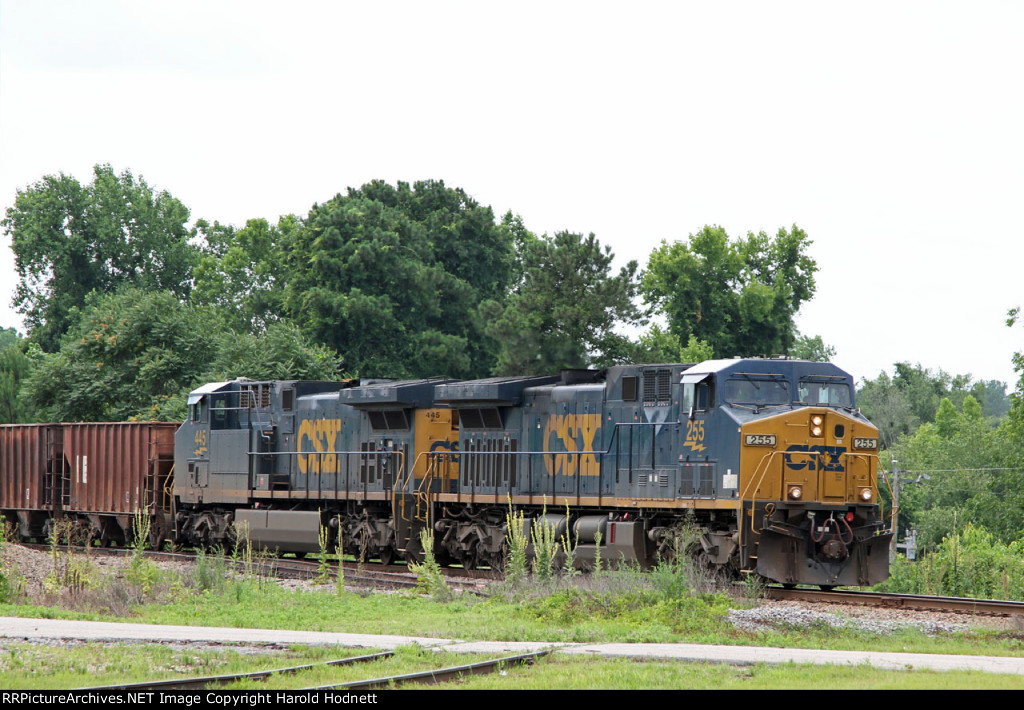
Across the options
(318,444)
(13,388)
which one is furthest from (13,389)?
(318,444)

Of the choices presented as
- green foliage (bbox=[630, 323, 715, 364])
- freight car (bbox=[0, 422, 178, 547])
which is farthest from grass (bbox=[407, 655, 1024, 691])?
green foliage (bbox=[630, 323, 715, 364])

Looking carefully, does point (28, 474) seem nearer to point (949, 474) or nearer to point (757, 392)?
point (757, 392)

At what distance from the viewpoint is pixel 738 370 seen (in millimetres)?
17734

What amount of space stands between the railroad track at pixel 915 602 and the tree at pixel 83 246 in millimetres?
54652

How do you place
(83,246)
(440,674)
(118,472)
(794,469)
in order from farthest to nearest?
(83,246) < (118,472) < (794,469) < (440,674)

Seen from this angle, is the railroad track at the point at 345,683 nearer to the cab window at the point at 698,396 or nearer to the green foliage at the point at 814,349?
the cab window at the point at 698,396

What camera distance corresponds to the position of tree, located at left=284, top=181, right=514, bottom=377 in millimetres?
53656

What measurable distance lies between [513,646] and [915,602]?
7043mm

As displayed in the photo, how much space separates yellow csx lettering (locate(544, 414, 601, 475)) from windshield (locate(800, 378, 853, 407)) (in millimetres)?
3447

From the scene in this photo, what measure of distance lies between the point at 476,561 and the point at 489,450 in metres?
2.08

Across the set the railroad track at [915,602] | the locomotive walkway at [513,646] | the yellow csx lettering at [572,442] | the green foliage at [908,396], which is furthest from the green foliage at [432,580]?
the green foliage at [908,396]

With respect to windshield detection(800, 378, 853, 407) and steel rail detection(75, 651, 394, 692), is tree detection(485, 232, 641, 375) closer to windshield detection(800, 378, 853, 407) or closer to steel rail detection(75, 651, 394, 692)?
windshield detection(800, 378, 853, 407)

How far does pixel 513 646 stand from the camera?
37.4ft

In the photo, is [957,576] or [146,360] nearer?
[957,576]
